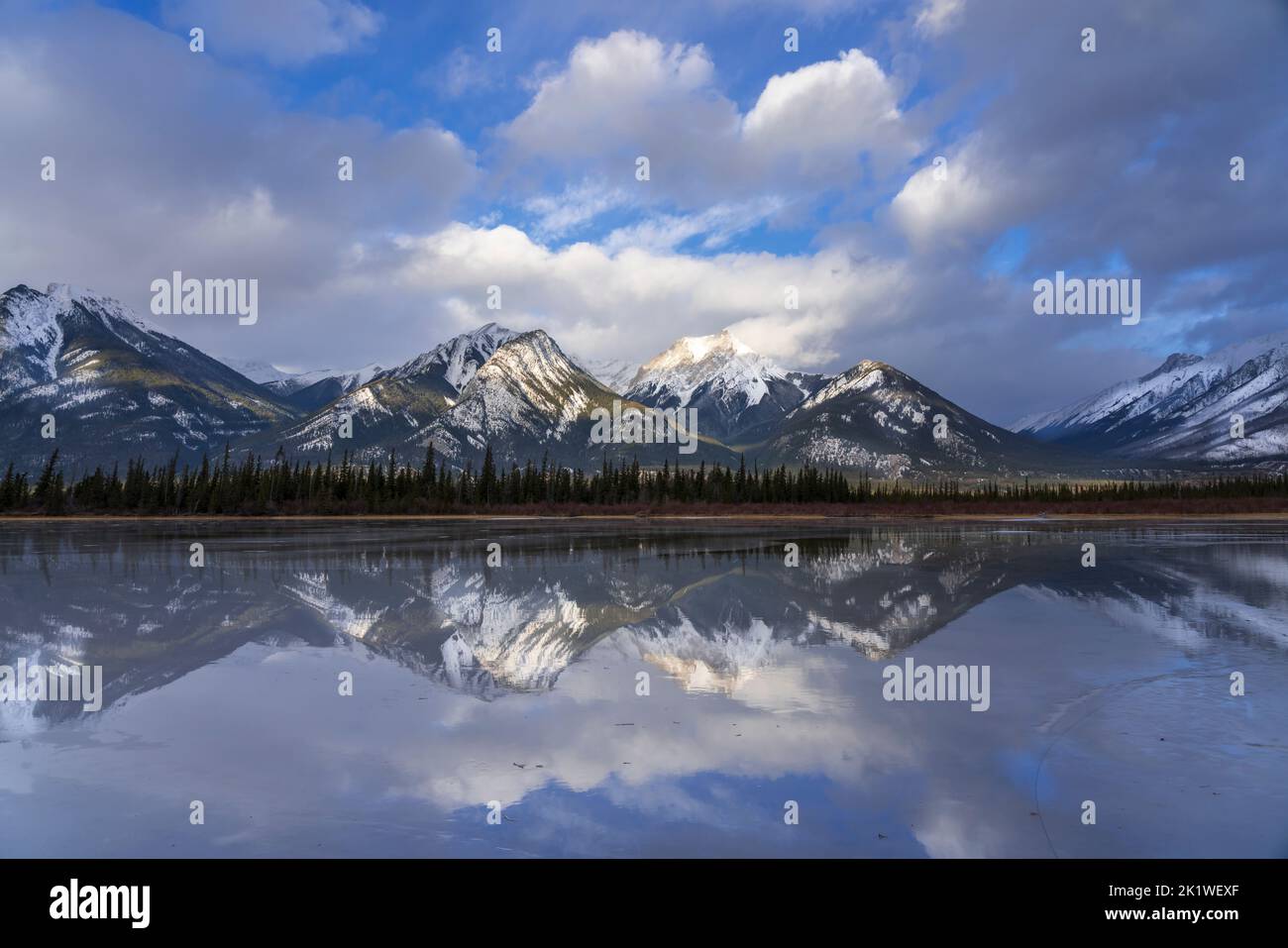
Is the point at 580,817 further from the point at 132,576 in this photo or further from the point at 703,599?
the point at 132,576

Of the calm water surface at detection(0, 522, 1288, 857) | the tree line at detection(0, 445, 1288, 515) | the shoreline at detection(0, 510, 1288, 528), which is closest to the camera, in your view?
the calm water surface at detection(0, 522, 1288, 857)

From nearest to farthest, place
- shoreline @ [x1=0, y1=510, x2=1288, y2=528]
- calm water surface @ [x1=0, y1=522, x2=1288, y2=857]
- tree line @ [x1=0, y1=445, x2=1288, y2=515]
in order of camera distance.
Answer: calm water surface @ [x1=0, y1=522, x2=1288, y2=857] < shoreline @ [x1=0, y1=510, x2=1288, y2=528] < tree line @ [x1=0, y1=445, x2=1288, y2=515]

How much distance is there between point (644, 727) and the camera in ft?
35.7

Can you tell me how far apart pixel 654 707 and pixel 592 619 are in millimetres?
8263

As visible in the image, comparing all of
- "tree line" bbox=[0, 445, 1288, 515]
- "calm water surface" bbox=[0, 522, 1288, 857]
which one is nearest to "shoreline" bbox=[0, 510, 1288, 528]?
"tree line" bbox=[0, 445, 1288, 515]

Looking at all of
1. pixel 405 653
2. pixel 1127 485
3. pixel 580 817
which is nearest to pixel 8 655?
pixel 405 653

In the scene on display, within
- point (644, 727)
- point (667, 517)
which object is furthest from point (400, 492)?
point (644, 727)

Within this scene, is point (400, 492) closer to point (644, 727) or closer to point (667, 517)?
point (667, 517)

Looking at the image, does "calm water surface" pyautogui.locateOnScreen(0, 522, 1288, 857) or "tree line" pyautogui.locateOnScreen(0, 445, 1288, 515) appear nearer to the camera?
"calm water surface" pyautogui.locateOnScreen(0, 522, 1288, 857)

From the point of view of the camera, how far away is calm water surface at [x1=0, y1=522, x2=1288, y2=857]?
7.45 meters

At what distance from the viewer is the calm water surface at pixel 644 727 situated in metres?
7.45

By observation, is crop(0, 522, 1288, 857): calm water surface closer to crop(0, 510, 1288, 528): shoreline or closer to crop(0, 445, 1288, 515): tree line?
crop(0, 510, 1288, 528): shoreline

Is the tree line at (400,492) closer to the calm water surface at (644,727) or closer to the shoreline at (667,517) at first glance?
the shoreline at (667,517)

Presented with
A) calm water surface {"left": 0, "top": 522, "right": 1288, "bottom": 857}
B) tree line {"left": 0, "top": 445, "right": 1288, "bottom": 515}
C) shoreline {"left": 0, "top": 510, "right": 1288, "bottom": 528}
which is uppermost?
tree line {"left": 0, "top": 445, "right": 1288, "bottom": 515}
